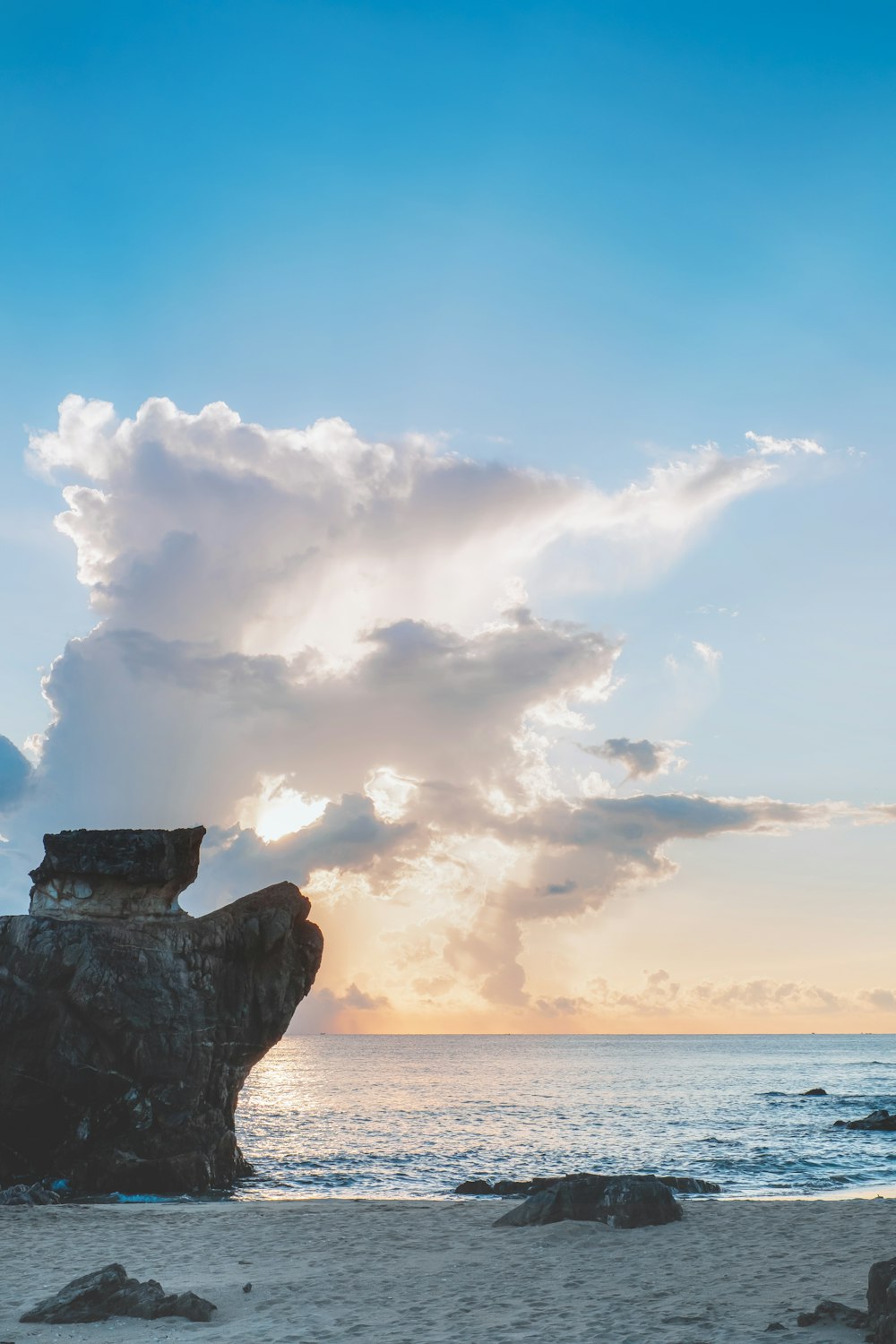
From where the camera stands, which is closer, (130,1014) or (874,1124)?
(130,1014)

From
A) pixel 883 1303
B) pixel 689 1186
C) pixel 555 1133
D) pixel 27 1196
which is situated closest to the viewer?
pixel 883 1303

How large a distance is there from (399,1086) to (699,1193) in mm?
86487

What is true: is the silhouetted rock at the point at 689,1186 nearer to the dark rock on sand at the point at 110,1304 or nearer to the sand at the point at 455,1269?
the sand at the point at 455,1269

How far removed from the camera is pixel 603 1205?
23.3 m

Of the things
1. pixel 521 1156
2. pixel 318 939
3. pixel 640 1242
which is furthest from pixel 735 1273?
pixel 521 1156

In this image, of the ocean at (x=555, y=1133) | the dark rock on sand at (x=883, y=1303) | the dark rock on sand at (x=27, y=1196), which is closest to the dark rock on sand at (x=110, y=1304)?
the dark rock on sand at (x=883, y=1303)

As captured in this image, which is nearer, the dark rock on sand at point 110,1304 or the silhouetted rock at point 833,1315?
the silhouetted rock at point 833,1315

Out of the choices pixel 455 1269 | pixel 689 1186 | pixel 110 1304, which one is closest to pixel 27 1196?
pixel 110 1304

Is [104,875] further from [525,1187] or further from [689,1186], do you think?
[689,1186]

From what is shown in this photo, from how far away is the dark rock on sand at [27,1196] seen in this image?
2891cm

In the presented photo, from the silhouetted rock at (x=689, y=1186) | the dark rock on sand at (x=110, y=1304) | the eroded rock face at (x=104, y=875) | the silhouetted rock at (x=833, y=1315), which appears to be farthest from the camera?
the eroded rock face at (x=104, y=875)

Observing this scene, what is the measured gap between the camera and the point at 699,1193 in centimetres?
3388

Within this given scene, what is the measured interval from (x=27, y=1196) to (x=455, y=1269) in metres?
16.2

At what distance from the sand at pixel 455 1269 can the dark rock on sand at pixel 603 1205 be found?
441 mm
